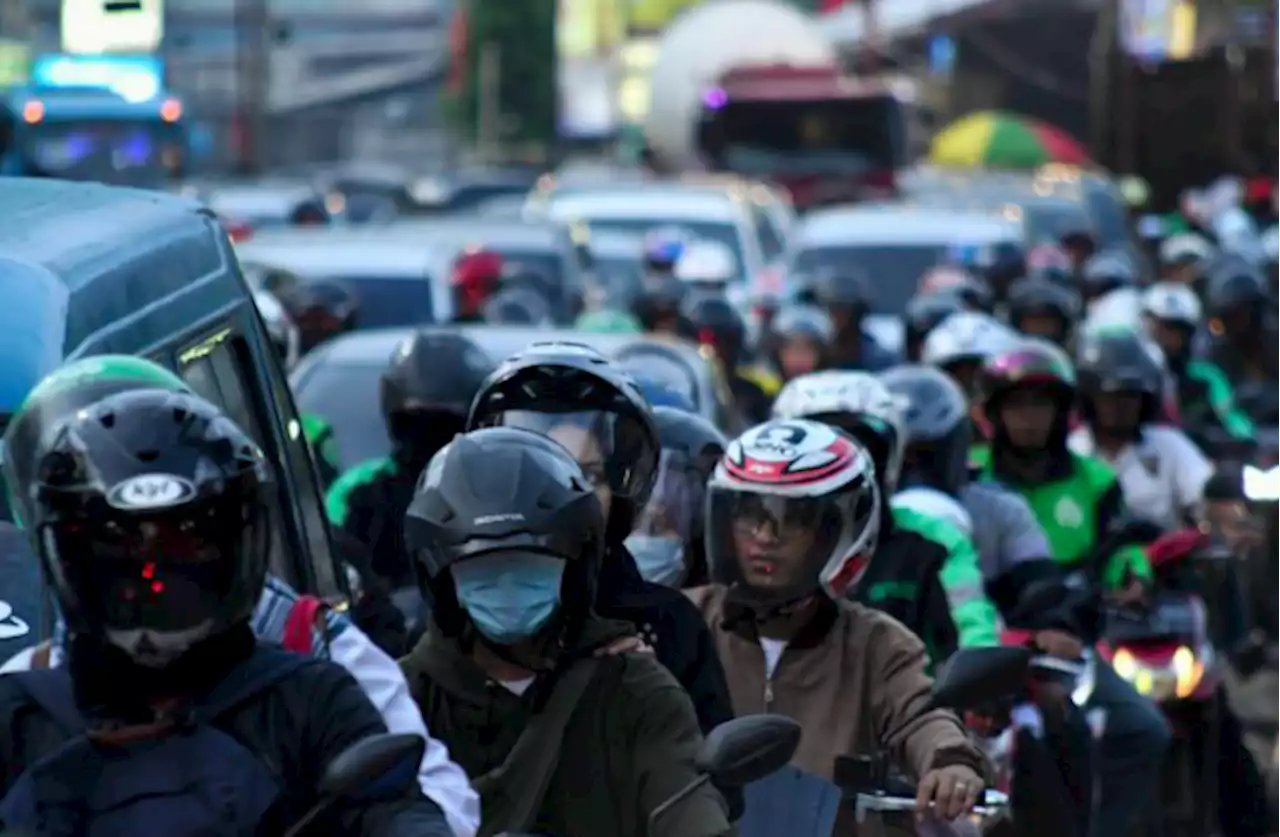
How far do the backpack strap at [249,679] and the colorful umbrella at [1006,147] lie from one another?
54083 millimetres

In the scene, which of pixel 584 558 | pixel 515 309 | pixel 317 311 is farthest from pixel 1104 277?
pixel 584 558

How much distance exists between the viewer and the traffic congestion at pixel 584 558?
177 inches

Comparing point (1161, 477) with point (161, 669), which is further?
point (1161, 477)

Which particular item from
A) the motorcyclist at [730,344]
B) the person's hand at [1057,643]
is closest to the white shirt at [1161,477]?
the motorcyclist at [730,344]

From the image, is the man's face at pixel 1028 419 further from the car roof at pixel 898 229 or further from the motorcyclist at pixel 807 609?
the car roof at pixel 898 229

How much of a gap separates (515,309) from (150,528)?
11741mm

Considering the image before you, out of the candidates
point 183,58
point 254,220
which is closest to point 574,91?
point 183,58

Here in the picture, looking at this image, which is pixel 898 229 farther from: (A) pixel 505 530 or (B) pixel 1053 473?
(A) pixel 505 530

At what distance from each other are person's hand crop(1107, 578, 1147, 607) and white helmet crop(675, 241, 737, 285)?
35.5ft

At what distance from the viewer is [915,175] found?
4969cm

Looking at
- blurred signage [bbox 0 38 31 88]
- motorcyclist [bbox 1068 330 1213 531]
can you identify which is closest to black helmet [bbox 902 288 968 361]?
motorcyclist [bbox 1068 330 1213 531]

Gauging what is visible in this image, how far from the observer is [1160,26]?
59.6m

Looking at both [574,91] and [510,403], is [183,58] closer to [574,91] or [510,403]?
[574,91]

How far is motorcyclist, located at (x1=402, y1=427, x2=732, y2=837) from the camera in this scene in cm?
540
